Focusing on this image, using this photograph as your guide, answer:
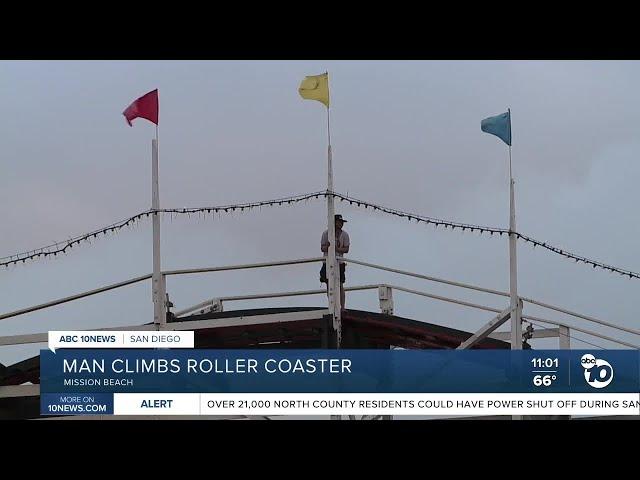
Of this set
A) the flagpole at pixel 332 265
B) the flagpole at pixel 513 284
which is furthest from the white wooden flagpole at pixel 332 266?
the flagpole at pixel 513 284

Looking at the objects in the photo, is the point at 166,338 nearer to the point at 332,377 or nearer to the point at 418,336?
the point at 332,377

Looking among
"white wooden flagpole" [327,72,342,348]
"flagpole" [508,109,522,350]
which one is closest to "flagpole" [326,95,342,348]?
"white wooden flagpole" [327,72,342,348]

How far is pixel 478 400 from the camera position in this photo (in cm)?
1246

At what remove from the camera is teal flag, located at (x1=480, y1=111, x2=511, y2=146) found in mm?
14328

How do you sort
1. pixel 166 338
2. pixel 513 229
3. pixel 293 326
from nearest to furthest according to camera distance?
pixel 166 338 → pixel 513 229 → pixel 293 326

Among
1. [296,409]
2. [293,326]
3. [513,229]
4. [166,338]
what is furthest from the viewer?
[293,326]

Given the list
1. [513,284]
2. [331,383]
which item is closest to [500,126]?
[513,284]

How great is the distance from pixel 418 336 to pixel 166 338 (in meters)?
4.18

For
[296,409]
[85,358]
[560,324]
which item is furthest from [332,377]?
[560,324]

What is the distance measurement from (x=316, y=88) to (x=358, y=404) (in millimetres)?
3968

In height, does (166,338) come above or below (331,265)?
below

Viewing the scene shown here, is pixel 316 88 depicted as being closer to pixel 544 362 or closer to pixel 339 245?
pixel 339 245

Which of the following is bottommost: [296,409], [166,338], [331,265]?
[296,409]

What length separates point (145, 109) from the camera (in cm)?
1465
